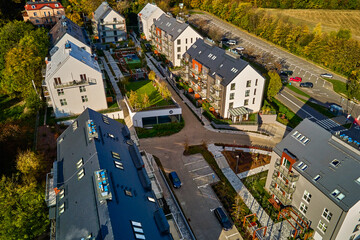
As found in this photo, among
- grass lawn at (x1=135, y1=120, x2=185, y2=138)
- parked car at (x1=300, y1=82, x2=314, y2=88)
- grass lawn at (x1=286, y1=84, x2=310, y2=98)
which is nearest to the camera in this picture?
grass lawn at (x1=135, y1=120, x2=185, y2=138)

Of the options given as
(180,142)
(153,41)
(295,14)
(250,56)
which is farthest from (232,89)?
(295,14)

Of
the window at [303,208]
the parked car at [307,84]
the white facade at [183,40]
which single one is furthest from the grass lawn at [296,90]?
the window at [303,208]

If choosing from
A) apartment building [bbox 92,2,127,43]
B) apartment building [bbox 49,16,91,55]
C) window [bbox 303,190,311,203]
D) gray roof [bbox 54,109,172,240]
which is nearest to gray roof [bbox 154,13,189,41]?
apartment building [bbox 92,2,127,43]

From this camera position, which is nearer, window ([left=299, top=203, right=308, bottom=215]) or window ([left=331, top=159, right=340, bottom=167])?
window ([left=331, top=159, right=340, bottom=167])

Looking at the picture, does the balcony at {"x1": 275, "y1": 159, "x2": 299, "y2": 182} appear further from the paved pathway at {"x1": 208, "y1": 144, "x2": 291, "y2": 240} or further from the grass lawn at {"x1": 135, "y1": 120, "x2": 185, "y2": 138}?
the grass lawn at {"x1": 135, "y1": 120, "x2": 185, "y2": 138}

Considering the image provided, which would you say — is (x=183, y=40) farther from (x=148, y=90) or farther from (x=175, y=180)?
(x=175, y=180)

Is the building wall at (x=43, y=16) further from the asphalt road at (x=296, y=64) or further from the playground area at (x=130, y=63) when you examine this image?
the asphalt road at (x=296, y=64)
